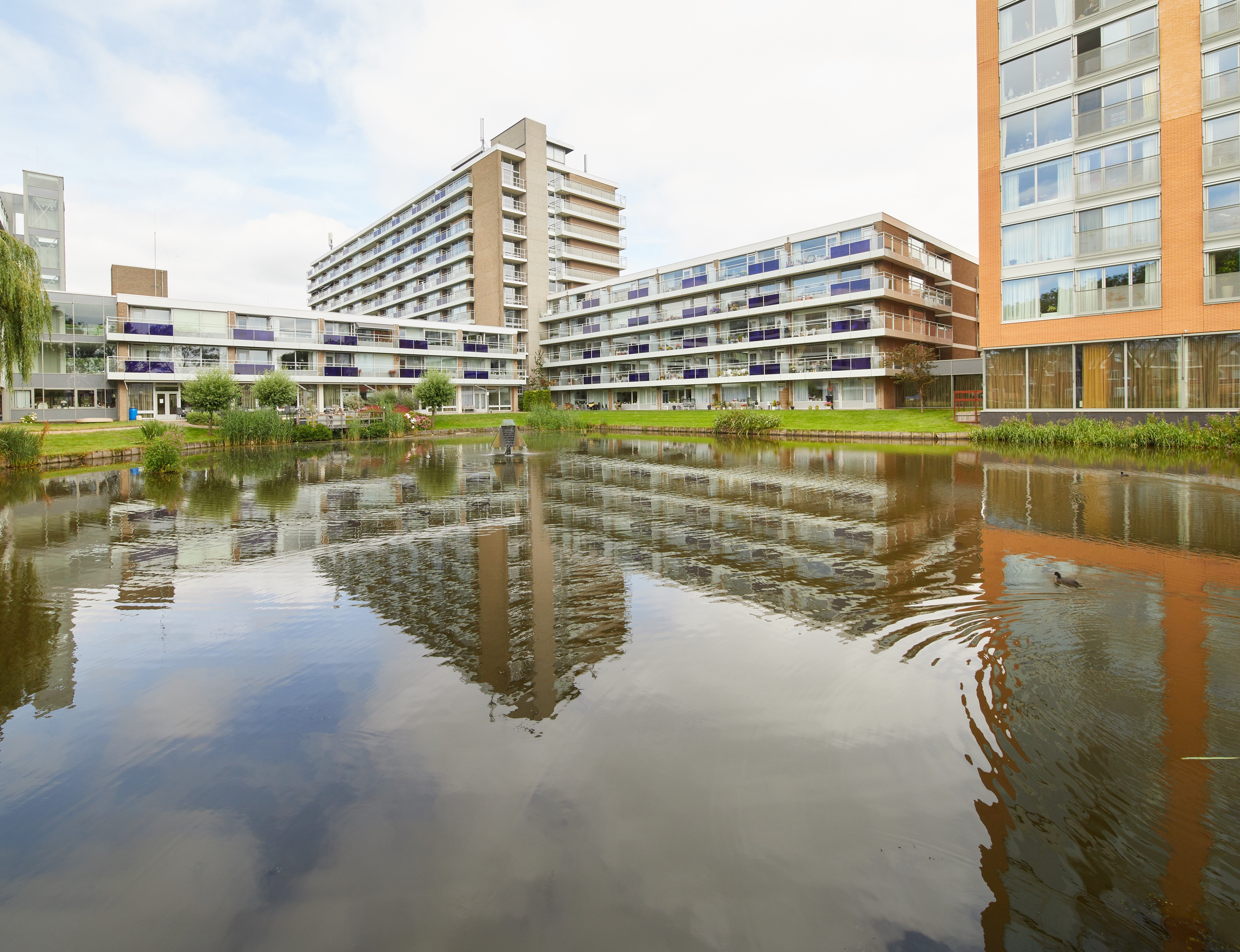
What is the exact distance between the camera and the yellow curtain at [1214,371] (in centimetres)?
2867

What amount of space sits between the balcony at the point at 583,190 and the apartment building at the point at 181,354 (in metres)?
24.4

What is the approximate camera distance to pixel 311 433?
42125 mm

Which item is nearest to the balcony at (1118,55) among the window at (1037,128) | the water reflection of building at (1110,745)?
the window at (1037,128)

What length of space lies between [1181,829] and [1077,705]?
1.41 m

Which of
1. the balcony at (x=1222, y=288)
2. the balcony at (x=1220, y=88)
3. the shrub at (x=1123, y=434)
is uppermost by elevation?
the balcony at (x=1220, y=88)

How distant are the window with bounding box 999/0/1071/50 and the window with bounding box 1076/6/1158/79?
1515 mm

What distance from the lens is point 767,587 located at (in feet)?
27.5

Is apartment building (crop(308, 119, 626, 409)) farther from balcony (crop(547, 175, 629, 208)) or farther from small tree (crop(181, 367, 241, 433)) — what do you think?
small tree (crop(181, 367, 241, 433))

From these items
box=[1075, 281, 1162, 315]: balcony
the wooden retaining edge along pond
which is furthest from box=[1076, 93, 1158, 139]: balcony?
the wooden retaining edge along pond

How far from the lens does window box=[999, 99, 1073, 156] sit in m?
32.8

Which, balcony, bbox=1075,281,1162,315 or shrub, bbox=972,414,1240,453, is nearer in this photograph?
shrub, bbox=972,414,1240,453

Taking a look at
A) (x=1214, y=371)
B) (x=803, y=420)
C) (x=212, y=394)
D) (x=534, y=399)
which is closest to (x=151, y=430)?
(x=212, y=394)

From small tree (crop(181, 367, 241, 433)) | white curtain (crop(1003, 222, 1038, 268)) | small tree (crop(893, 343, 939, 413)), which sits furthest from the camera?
small tree (crop(893, 343, 939, 413))

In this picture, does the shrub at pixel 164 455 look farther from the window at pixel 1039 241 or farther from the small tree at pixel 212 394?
the window at pixel 1039 241
